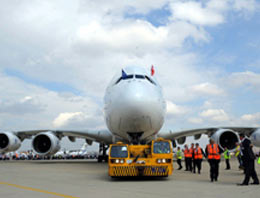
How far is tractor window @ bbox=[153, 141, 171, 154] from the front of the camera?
31.5 ft

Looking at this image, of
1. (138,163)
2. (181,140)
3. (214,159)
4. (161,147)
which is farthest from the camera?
(181,140)

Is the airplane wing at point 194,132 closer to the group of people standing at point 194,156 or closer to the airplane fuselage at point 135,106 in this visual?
the group of people standing at point 194,156

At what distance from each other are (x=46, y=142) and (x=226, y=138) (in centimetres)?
1163

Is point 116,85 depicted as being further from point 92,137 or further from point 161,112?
point 92,137

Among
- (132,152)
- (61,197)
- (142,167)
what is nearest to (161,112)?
(132,152)

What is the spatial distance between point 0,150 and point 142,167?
15.0 meters

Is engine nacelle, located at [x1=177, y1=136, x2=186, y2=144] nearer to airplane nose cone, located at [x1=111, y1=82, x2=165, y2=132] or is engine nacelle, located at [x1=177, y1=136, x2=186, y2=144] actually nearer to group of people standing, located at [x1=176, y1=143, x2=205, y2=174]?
group of people standing, located at [x1=176, y1=143, x2=205, y2=174]

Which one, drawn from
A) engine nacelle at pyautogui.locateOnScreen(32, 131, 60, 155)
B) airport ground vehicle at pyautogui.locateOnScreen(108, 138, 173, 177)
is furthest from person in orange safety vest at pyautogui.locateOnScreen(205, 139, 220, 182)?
engine nacelle at pyautogui.locateOnScreen(32, 131, 60, 155)

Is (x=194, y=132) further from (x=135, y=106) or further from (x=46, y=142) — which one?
(x=135, y=106)

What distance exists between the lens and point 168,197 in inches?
230

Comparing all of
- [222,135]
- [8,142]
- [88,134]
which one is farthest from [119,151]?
[8,142]

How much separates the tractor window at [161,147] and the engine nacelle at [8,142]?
558 inches

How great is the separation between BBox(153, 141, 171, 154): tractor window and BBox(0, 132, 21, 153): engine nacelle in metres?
14.2

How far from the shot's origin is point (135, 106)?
10.6 meters
